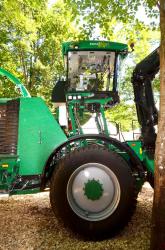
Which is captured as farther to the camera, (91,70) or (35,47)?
(35,47)

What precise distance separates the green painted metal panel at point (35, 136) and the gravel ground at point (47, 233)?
33.3 inches

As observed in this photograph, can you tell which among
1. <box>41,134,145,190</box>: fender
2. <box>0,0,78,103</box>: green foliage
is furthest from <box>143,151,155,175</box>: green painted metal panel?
<box>0,0,78,103</box>: green foliage

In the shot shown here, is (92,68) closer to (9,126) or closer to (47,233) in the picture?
(9,126)

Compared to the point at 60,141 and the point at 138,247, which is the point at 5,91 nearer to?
the point at 60,141

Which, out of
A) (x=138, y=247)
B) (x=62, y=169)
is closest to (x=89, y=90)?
(x=62, y=169)

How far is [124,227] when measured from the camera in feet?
15.5

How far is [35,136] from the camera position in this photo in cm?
506

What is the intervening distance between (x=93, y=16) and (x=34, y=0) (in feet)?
5.99

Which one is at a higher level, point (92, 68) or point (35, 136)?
point (92, 68)

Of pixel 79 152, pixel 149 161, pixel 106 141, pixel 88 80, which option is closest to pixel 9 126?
pixel 79 152

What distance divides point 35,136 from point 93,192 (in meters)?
1.22

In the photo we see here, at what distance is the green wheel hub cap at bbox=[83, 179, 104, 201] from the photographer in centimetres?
463

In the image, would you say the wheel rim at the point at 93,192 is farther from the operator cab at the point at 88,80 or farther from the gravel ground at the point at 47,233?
the operator cab at the point at 88,80

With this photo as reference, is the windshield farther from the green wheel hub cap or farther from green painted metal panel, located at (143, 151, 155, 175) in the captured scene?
the green wheel hub cap
